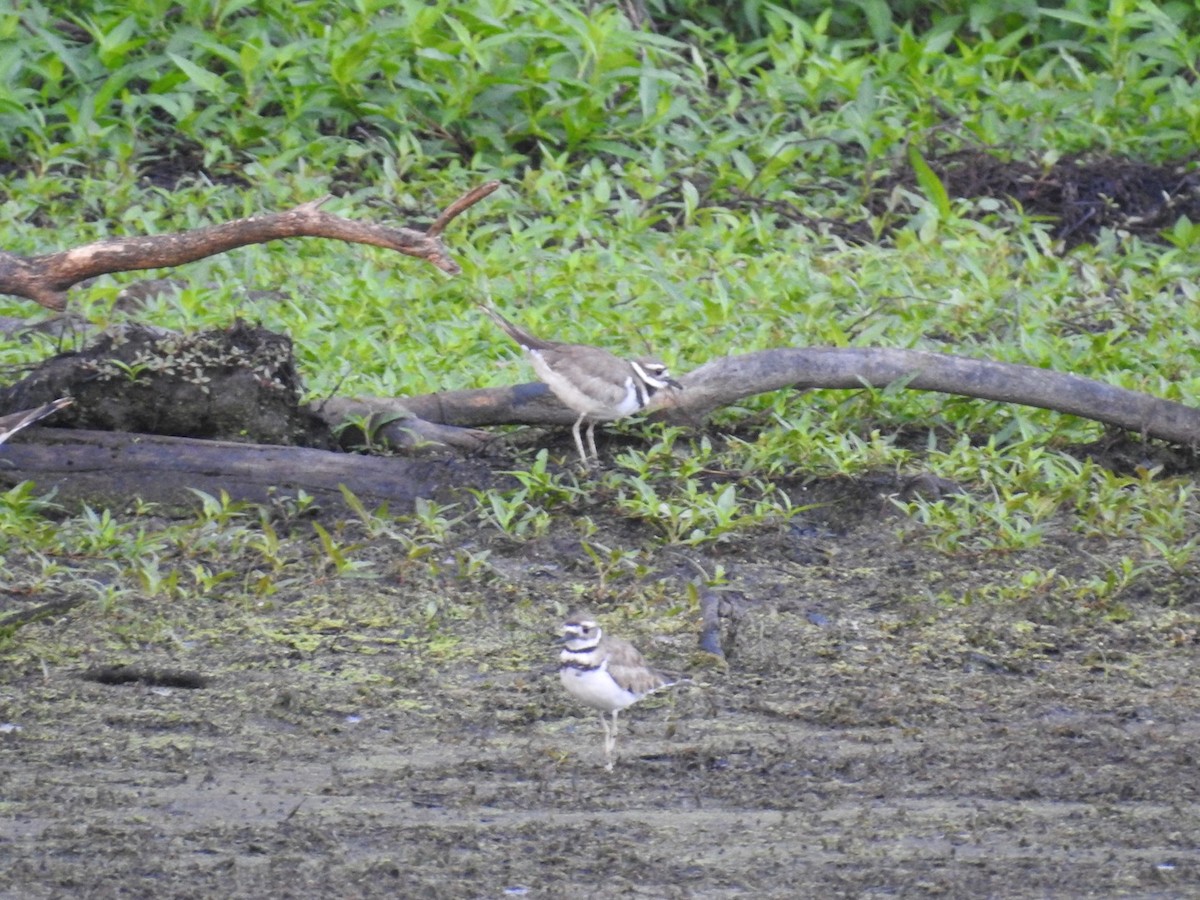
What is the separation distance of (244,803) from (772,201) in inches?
259

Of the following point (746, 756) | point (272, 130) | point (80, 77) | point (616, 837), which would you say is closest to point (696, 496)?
point (746, 756)

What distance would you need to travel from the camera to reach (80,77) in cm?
1070

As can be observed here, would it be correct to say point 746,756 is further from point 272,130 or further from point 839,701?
point 272,130

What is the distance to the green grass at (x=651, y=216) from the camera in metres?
6.75

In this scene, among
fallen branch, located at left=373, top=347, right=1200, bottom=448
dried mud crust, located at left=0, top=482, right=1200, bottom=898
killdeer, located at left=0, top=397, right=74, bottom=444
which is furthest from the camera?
fallen branch, located at left=373, top=347, right=1200, bottom=448

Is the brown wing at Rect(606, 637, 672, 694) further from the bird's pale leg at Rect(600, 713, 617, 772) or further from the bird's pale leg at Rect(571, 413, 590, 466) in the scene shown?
the bird's pale leg at Rect(571, 413, 590, 466)

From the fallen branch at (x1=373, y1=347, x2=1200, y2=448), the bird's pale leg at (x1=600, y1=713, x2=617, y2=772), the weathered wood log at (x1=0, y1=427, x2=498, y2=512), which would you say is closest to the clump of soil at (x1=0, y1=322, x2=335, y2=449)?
the weathered wood log at (x1=0, y1=427, x2=498, y2=512)

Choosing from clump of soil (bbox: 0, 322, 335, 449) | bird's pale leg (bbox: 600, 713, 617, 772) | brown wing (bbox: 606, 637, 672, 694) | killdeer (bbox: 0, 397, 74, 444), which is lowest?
clump of soil (bbox: 0, 322, 335, 449)

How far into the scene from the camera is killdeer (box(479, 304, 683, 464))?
22.1 feet

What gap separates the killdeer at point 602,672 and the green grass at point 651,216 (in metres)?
1.48

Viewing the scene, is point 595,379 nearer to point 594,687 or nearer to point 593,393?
point 593,393

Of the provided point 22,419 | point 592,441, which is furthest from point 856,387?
point 22,419

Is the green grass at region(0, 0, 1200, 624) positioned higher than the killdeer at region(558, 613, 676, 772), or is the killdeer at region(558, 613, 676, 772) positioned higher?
the killdeer at region(558, 613, 676, 772)

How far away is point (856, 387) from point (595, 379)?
4.02ft
